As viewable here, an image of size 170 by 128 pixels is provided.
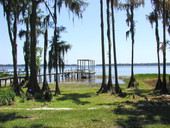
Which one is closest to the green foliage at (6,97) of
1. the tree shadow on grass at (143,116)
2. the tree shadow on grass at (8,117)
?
the tree shadow on grass at (8,117)

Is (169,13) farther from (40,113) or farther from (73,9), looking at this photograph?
(40,113)

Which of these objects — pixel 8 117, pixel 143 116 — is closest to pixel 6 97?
pixel 8 117

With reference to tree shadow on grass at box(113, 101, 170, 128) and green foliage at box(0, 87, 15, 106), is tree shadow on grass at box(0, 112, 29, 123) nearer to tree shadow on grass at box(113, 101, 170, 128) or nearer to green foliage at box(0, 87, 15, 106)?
green foliage at box(0, 87, 15, 106)

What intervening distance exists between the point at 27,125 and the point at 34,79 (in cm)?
740

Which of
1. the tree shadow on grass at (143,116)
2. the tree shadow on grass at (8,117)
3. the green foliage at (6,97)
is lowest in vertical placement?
the tree shadow on grass at (143,116)

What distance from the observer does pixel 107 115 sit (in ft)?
21.0

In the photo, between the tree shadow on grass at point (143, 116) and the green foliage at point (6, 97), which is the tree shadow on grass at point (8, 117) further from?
the tree shadow on grass at point (143, 116)

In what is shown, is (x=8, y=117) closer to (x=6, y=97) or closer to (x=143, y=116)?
(x=6, y=97)

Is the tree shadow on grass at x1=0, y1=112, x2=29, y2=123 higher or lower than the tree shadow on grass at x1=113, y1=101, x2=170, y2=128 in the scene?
higher

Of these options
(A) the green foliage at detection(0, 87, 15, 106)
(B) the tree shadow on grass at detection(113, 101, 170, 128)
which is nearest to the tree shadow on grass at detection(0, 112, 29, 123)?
(A) the green foliage at detection(0, 87, 15, 106)

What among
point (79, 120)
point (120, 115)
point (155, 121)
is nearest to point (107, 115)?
point (120, 115)

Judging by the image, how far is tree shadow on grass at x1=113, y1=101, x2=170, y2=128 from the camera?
5531mm

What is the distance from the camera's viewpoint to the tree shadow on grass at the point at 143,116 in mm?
5531

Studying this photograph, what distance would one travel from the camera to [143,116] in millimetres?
6301
